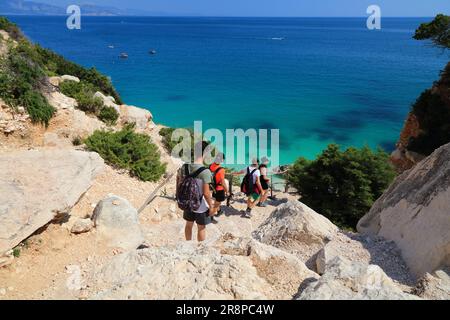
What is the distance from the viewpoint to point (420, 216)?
659 cm

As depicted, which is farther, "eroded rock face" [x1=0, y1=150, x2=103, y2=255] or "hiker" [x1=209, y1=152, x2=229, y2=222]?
"hiker" [x1=209, y1=152, x2=229, y2=222]

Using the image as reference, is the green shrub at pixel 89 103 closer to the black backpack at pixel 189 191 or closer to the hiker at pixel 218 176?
the hiker at pixel 218 176

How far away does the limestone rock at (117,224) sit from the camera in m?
6.24

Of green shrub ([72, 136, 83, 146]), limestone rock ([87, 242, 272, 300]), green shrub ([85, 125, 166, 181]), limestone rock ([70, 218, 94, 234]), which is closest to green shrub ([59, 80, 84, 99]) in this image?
green shrub ([72, 136, 83, 146])

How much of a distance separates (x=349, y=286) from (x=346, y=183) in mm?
10430

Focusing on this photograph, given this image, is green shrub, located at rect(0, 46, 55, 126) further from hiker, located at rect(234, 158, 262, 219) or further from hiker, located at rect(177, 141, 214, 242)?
hiker, located at rect(177, 141, 214, 242)

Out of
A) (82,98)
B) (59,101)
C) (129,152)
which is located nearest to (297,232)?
(129,152)

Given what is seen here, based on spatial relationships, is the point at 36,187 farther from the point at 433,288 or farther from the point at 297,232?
the point at 433,288

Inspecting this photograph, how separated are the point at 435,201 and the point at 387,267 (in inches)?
56.3

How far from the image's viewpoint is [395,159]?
66.5ft

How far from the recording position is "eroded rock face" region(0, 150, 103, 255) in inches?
208

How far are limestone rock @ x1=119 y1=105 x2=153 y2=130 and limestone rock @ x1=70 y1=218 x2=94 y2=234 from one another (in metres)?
11.0

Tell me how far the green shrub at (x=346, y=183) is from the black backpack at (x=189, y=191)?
8.65 m
